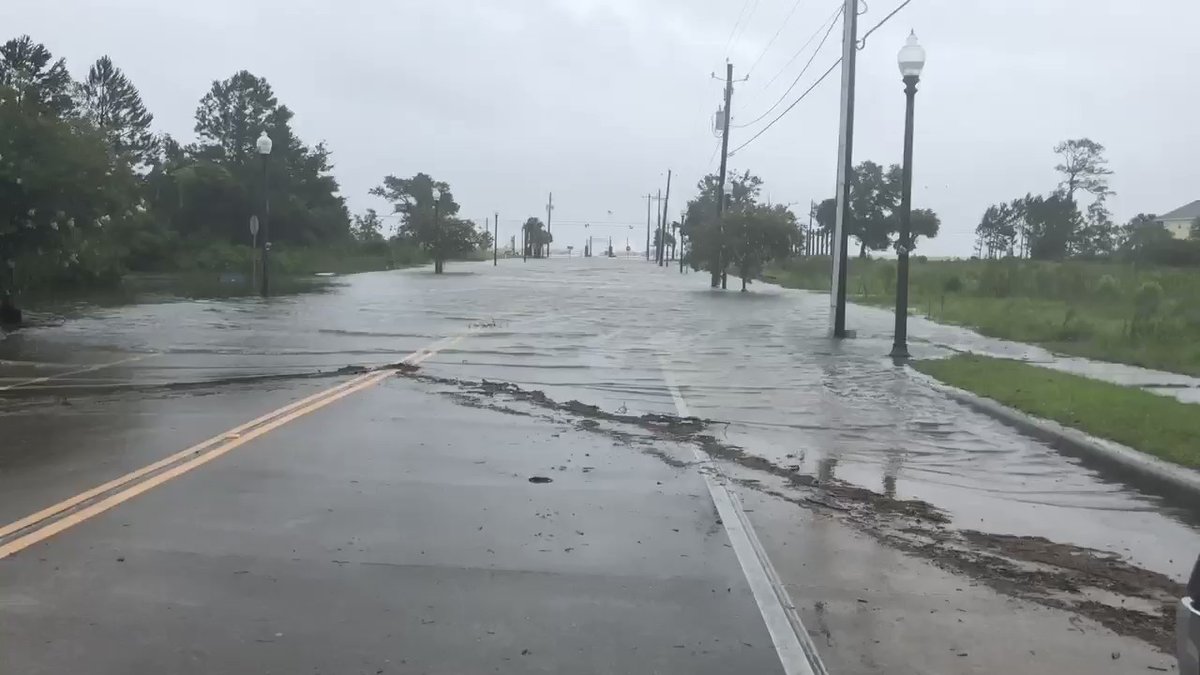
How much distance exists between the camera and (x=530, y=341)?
19.8m

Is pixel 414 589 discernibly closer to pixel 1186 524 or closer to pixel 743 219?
pixel 1186 524

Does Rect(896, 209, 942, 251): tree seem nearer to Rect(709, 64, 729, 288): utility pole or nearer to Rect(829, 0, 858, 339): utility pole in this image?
Rect(709, 64, 729, 288): utility pole

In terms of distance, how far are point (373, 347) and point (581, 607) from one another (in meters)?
13.2

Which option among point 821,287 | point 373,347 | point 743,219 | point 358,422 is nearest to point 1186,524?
point 358,422

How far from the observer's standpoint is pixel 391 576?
5789 millimetres

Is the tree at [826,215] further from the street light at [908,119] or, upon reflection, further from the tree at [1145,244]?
the street light at [908,119]

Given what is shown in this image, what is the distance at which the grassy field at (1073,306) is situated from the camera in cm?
1815

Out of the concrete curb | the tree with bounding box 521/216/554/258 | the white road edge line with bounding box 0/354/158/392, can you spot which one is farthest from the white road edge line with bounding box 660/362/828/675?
the tree with bounding box 521/216/554/258

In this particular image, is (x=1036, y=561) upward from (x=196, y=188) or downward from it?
downward

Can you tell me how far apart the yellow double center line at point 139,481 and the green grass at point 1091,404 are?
792cm

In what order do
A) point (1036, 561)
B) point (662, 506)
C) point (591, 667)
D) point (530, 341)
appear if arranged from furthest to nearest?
1. point (530, 341)
2. point (662, 506)
3. point (1036, 561)
4. point (591, 667)

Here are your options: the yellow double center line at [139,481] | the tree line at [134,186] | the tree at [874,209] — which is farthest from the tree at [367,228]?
the yellow double center line at [139,481]

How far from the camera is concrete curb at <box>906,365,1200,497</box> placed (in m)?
8.40

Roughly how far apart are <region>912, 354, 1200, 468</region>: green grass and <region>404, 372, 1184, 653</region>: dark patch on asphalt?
283 centimetres
